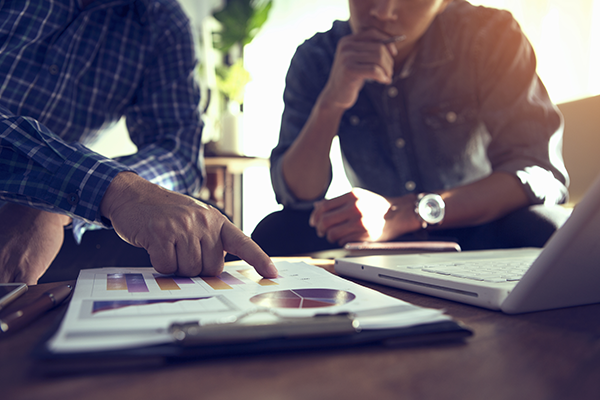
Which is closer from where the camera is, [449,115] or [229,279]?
[229,279]

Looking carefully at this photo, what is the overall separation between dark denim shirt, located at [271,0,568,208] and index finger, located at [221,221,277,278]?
67 cm

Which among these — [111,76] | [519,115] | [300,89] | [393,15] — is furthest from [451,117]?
[111,76]

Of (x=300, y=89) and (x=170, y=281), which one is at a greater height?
(x=300, y=89)

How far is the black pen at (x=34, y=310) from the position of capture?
251mm

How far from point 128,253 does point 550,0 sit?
212cm

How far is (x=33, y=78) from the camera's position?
812 millimetres

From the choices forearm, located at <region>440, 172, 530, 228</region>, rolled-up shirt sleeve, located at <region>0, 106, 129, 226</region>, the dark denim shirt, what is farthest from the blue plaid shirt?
forearm, located at <region>440, 172, 530, 228</region>

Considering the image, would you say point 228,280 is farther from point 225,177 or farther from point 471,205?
point 225,177

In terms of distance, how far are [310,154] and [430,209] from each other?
0.36 meters

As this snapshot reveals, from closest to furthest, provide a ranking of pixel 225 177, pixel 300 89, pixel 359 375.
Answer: pixel 359 375 < pixel 300 89 < pixel 225 177

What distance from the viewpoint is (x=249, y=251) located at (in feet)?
1.29

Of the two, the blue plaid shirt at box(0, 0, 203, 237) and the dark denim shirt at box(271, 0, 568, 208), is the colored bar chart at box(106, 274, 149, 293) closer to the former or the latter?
the blue plaid shirt at box(0, 0, 203, 237)

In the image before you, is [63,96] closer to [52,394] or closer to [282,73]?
[52,394]

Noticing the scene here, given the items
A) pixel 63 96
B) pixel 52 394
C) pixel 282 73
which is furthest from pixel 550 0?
pixel 52 394
